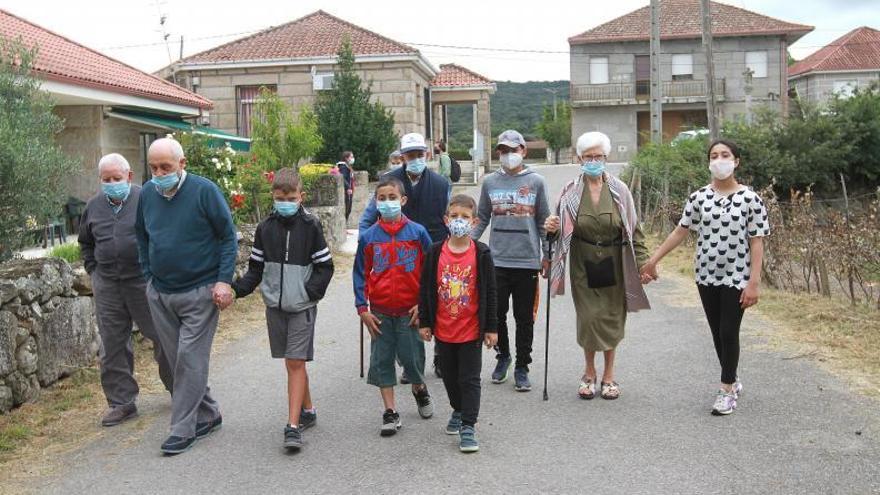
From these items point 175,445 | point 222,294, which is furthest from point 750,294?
point 175,445

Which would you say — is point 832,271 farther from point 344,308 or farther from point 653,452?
point 653,452

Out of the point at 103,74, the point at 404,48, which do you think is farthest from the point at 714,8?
the point at 103,74

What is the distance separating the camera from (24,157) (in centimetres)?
720

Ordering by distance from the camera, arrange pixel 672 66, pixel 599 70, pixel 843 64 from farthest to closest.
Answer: pixel 843 64 → pixel 599 70 → pixel 672 66

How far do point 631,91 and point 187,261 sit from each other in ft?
161

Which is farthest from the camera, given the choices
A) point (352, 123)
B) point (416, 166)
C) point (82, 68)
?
point (352, 123)

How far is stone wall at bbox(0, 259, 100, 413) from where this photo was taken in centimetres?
617

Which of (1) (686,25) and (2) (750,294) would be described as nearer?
(2) (750,294)

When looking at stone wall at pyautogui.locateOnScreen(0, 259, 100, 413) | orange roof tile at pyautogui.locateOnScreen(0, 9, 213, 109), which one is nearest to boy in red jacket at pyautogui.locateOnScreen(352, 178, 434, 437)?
stone wall at pyautogui.locateOnScreen(0, 259, 100, 413)

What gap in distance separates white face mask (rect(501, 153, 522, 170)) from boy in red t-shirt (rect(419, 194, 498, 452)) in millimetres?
1063

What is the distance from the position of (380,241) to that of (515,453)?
151 centimetres

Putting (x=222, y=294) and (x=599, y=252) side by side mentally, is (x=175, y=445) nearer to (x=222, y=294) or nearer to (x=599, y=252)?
(x=222, y=294)

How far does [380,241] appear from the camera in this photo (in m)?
5.48

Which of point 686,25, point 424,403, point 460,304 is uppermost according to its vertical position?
point 686,25
